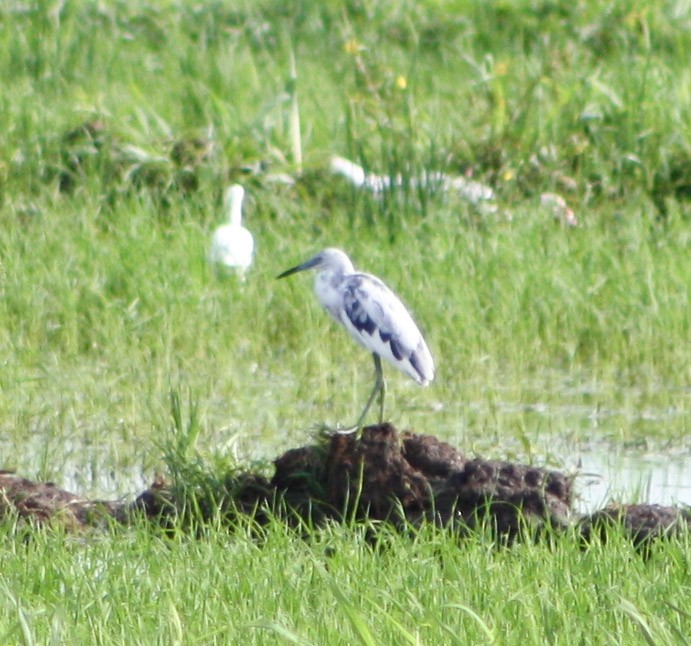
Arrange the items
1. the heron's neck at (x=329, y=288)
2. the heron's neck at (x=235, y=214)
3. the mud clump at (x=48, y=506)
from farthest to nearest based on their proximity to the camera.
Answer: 1. the heron's neck at (x=235, y=214)
2. the heron's neck at (x=329, y=288)
3. the mud clump at (x=48, y=506)

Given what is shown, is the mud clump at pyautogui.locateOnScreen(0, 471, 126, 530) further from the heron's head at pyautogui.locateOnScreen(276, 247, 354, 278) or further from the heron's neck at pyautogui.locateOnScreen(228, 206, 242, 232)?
the heron's neck at pyautogui.locateOnScreen(228, 206, 242, 232)

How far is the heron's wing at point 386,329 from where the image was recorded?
4.78m

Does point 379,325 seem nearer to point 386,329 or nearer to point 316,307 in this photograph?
point 386,329

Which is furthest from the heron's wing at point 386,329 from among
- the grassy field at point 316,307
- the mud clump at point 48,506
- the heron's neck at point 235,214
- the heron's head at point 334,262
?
the heron's neck at point 235,214

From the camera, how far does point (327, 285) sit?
505 centimetres

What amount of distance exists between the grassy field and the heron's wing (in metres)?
0.47

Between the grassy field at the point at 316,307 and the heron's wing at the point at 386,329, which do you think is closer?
the grassy field at the point at 316,307

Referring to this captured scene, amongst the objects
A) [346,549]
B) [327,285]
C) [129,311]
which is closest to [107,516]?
[346,549]

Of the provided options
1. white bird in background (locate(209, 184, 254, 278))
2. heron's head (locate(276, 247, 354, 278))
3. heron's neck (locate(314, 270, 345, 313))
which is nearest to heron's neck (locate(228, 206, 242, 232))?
white bird in background (locate(209, 184, 254, 278))

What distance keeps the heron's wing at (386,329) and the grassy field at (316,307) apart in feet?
1.53

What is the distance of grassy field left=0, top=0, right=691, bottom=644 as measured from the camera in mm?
3527

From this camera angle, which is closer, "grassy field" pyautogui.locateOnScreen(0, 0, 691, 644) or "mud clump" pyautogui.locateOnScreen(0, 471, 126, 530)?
"grassy field" pyautogui.locateOnScreen(0, 0, 691, 644)

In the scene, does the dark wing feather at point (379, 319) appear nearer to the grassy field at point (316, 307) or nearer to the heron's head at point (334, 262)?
the heron's head at point (334, 262)

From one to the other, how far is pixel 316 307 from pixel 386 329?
1.83 meters
